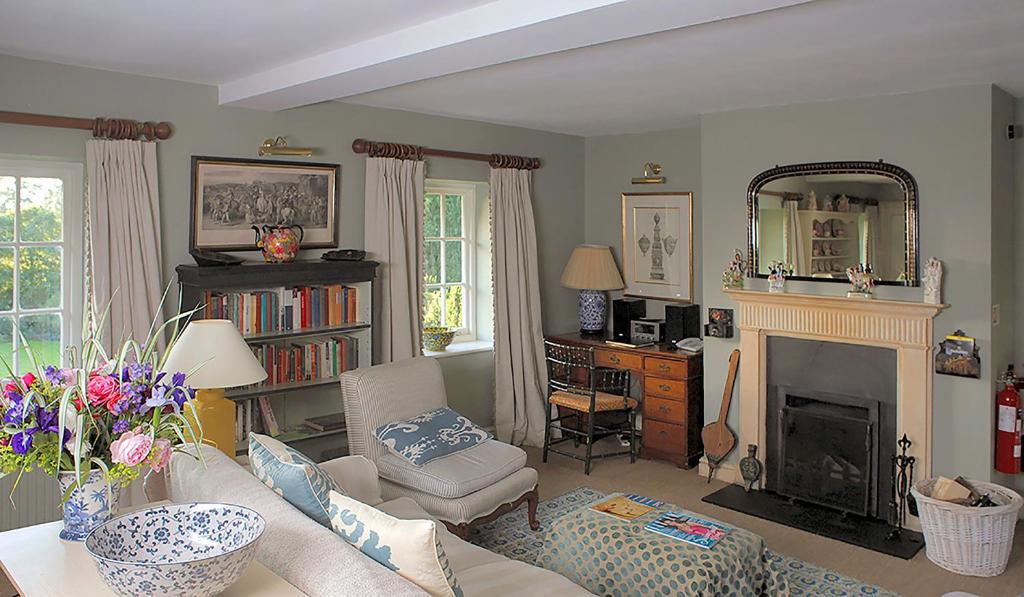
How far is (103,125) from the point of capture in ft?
13.0

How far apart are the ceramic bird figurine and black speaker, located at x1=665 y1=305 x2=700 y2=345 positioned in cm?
99

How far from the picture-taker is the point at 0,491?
12.7ft

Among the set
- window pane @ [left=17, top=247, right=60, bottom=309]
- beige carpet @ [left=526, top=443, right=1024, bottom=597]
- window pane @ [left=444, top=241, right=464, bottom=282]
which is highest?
window pane @ [left=444, top=241, right=464, bottom=282]

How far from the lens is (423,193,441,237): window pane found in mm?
5820

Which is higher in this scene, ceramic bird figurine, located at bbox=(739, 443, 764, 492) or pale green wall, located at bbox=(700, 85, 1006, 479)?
pale green wall, located at bbox=(700, 85, 1006, 479)

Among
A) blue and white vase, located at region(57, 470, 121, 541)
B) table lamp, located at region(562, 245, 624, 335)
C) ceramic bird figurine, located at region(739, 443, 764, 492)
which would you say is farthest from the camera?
table lamp, located at region(562, 245, 624, 335)

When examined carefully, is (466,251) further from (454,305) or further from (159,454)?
(159,454)

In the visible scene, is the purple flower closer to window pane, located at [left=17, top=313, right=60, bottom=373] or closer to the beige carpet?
window pane, located at [left=17, top=313, right=60, bottom=373]

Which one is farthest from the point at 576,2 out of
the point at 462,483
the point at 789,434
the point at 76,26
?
the point at 789,434

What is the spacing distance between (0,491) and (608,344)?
12.3 ft

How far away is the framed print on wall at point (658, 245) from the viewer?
6125mm

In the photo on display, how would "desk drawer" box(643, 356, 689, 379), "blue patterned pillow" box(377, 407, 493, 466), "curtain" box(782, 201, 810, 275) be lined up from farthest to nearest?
"desk drawer" box(643, 356, 689, 379) < "curtain" box(782, 201, 810, 275) < "blue patterned pillow" box(377, 407, 493, 466)

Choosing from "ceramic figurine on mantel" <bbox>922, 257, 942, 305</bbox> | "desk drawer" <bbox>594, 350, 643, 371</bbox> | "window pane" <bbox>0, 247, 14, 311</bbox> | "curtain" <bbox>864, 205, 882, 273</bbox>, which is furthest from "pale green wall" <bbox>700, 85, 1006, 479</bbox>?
"window pane" <bbox>0, 247, 14, 311</bbox>

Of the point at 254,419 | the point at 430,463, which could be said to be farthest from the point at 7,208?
the point at 430,463
